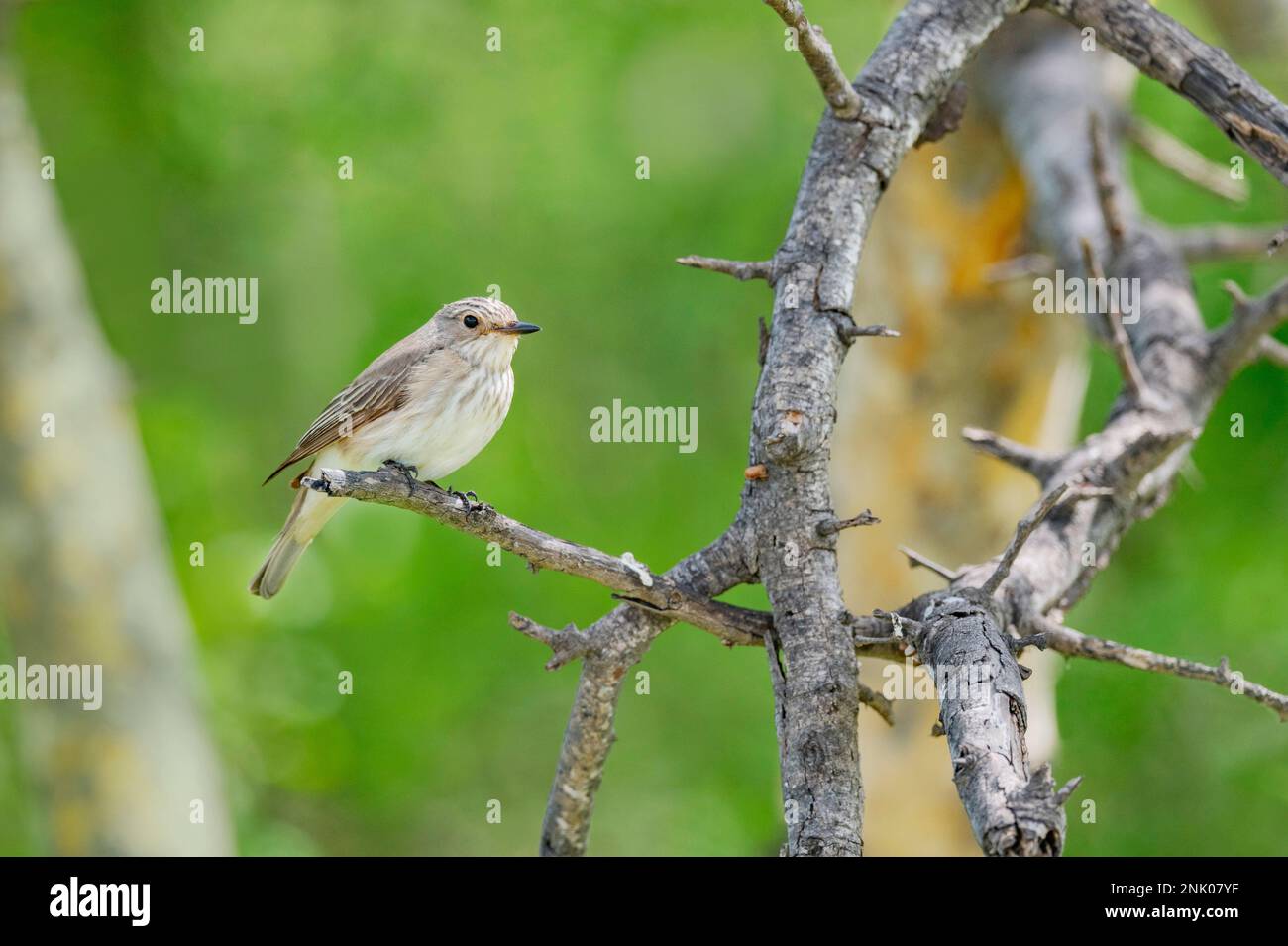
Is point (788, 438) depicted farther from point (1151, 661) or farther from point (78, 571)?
point (78, 571)

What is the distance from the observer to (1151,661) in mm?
3490

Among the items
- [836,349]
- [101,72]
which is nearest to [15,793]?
[101,72]

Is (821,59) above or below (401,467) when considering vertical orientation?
above

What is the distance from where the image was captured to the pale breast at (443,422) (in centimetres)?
421

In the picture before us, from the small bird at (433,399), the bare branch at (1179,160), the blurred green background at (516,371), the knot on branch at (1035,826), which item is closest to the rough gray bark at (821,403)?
the knot on branch at (1035,826)

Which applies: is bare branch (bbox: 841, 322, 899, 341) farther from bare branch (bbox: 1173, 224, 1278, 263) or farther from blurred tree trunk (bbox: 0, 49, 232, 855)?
blurred tree trunk (bbox: 0, 49, 232, 855)

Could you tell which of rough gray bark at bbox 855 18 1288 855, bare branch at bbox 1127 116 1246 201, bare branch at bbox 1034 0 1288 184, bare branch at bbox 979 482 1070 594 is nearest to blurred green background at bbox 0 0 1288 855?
bare branch at bbox 1127 116 1246 201

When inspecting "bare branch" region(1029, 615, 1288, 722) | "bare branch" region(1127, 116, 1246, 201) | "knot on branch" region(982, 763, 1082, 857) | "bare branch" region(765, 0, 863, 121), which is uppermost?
"bare branch" region(1127, 116, 1246, 201)

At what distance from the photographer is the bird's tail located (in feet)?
15.3

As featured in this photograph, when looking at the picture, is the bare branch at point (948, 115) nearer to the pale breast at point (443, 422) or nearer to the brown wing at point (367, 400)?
the pale breast at point (443, 422)

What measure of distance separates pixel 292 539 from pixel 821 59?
2.62 m

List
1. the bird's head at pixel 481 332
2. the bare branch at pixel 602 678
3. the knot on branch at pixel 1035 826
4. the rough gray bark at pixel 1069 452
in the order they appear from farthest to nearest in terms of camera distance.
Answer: the bird's head at pixel 481 332
the bare branch at pixel 602 678
the rough gray bark at pixel 1069 452
the knot on branch at pixel 1035 826

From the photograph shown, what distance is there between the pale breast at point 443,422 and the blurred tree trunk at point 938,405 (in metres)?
3.72

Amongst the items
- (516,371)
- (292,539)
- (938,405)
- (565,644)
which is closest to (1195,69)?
(565,644)
